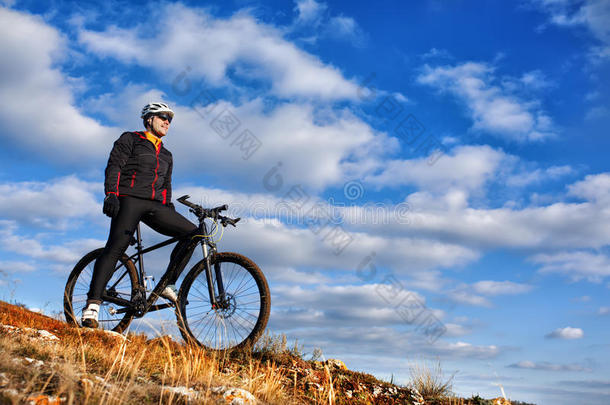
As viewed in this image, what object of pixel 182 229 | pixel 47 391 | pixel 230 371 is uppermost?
pixel 182 229

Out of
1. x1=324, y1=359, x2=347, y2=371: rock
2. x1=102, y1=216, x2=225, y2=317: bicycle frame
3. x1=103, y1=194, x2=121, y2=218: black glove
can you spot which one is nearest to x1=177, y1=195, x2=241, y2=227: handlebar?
x1=102, y1=216, x2=225, y2=317: bicycle frame

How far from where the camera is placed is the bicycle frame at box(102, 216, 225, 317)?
21.8 feet

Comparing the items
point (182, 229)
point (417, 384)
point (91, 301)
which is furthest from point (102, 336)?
point (417, 384)

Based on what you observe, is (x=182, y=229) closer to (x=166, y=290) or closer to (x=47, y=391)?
(x=166, y=290)

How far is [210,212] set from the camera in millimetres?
6891

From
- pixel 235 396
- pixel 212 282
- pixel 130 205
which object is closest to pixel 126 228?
pixel 130 205

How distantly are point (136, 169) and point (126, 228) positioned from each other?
907 mm

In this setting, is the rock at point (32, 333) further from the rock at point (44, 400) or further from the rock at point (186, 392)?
the rock at point (44, 400)

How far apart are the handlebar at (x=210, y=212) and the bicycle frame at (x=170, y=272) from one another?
14 centimetres

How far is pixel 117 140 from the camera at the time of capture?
722 cm

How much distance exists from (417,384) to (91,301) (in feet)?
16.3

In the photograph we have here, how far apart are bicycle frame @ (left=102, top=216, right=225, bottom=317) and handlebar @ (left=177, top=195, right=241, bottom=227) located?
135 millimetres

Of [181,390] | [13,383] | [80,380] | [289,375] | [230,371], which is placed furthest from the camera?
[289,375]

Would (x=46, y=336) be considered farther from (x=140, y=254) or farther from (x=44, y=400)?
(x=44, y=400)
